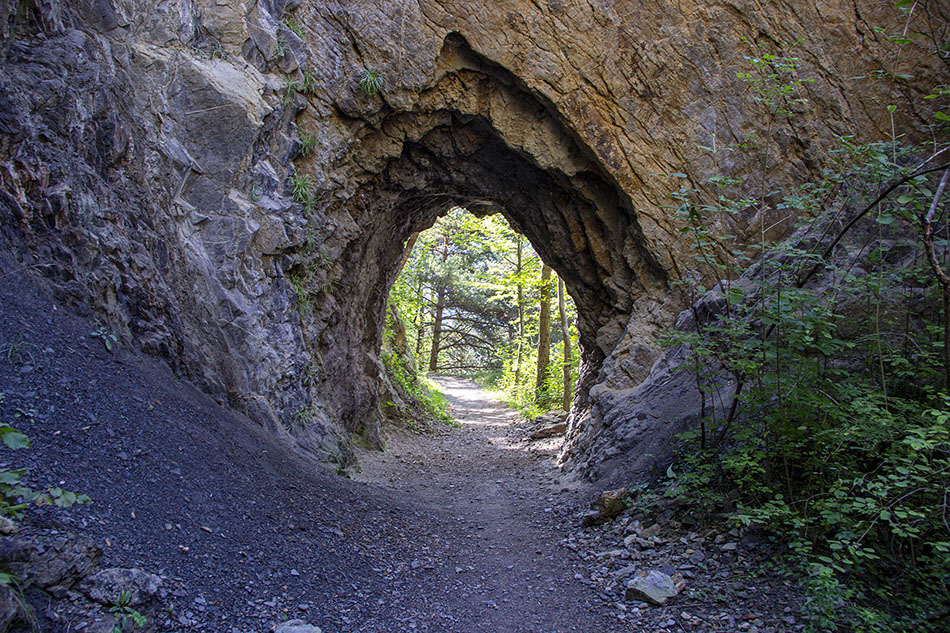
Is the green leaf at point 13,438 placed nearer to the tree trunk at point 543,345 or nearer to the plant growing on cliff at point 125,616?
the plant growing on cliff at point 125,616

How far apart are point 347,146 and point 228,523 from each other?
5.51 metres

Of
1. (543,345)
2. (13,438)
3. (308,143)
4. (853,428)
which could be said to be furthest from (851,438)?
(543,345)

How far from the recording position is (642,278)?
25.6 feet

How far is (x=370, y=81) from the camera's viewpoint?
24.2ft

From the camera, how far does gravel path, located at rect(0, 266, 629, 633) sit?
3143 millimetres

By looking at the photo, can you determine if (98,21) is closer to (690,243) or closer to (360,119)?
(360,119)

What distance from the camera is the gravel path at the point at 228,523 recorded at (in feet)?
10.3

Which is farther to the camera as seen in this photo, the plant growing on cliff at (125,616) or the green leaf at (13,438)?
the plant growing on cliff at (125,616)

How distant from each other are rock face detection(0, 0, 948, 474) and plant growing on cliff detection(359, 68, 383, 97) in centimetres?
9

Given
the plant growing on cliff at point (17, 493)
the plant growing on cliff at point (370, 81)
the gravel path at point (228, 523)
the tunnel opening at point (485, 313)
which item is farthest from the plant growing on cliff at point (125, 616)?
the tunnel opening at point (485, 313)

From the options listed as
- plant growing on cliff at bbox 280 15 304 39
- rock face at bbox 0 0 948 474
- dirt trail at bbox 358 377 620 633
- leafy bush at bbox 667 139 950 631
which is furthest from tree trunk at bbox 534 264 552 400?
leafy bush at bbox 667 139 950 631

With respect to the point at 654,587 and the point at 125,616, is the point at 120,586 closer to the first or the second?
the point at 125,616

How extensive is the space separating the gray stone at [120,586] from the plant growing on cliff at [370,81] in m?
6.44

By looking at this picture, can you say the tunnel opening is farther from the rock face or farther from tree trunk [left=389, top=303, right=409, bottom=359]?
the rock face
